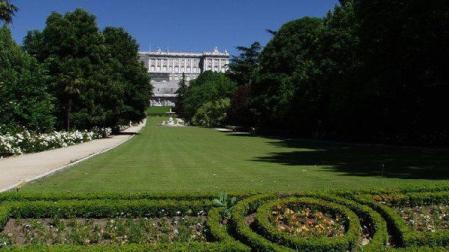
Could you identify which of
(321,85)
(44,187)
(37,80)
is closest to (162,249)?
(44,187)

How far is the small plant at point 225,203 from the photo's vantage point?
28.0 feet

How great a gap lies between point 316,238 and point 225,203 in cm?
170

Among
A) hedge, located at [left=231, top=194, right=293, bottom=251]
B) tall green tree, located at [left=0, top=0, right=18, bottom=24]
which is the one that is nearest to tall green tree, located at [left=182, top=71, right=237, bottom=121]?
tall green tree, located at [left=0, top=0, right=18, bottom=24]

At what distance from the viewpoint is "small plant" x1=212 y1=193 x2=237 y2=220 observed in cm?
853

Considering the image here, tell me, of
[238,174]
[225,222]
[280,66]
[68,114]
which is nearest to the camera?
[225,222]

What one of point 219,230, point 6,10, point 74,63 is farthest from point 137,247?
point 74,63

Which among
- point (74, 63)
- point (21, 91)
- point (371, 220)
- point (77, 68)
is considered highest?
point (74, 63)

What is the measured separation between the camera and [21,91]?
30.7m


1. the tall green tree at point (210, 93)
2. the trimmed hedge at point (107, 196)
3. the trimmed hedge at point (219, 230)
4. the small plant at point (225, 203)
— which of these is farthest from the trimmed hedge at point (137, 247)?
the tall green tree at point (210, 93)

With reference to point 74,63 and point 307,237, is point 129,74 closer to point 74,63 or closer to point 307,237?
point 74,63

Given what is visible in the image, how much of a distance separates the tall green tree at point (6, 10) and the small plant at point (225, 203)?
1485 cm

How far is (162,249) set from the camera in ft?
23.1

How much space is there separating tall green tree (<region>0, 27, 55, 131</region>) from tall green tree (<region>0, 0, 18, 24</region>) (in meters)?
8.30

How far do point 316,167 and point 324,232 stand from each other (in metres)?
9.94
